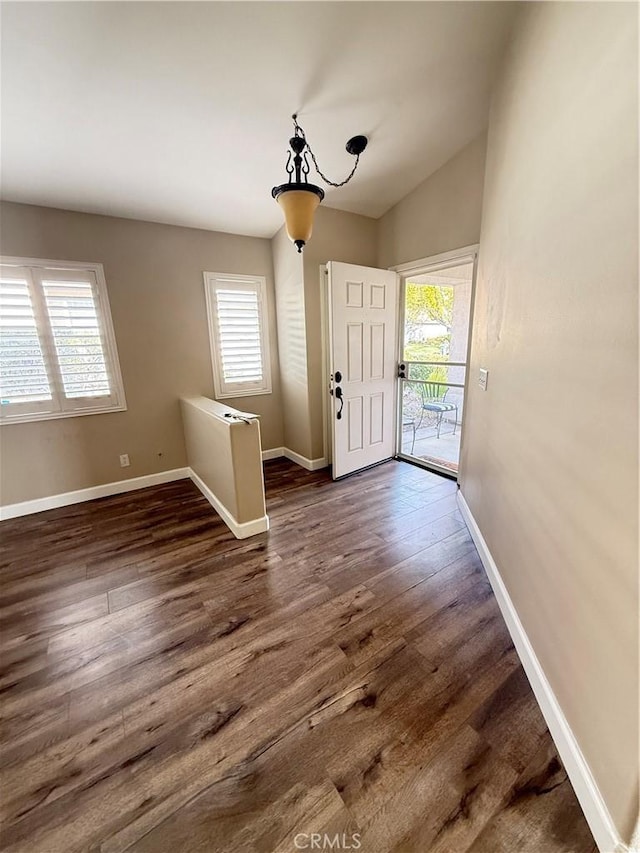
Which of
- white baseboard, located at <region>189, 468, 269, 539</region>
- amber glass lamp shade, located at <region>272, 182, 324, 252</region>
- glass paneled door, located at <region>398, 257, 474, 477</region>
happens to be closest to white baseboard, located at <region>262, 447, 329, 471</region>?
glass paneled door, located at <region>398, 257, 474, 477</region>

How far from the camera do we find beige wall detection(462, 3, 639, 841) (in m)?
0.86

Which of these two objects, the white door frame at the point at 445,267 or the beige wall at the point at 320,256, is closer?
the white door frame at the point at 445,267

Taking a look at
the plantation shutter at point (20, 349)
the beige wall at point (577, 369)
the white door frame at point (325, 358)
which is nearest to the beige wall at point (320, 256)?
the white door frame at point (325, 358)

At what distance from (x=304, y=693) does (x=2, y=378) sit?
3087mm

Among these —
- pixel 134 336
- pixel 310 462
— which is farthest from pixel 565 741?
pixel 134 336

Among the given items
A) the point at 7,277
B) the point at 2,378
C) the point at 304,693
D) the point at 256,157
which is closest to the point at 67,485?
the point at 2,378

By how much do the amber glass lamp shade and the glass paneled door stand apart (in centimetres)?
165

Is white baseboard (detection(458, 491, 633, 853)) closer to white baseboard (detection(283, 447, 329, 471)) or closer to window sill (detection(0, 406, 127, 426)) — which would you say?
white baseboard (detection(283, 447, 329, 471))

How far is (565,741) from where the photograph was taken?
43.4 inches

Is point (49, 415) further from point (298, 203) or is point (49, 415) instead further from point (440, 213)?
point (440, 213)

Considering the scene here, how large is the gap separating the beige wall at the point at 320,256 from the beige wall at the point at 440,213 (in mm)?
213

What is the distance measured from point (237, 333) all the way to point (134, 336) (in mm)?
980

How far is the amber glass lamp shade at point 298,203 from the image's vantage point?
1.70 m

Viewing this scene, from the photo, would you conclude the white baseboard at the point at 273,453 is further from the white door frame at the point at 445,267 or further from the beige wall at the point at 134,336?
A: the white door frame at the point at 445,267
